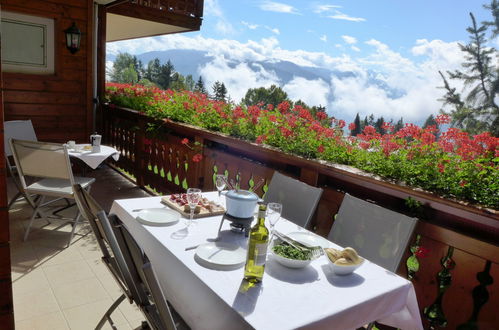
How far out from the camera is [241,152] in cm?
363

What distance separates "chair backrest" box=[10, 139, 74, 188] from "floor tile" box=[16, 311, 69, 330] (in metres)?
1.45

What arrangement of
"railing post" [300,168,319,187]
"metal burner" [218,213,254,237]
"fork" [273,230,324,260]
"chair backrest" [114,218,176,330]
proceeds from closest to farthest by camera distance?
"chair backrest" [114,218,176,330] < "fork" [273,230,324,260] < "metal burner" [218,213,254,237] < "railing post" [300,168,319,187]

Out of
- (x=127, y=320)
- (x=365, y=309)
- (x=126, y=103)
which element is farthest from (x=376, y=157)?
(x=126, y=103)

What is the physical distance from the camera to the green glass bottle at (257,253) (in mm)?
1479

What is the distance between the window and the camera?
5250 millimetres

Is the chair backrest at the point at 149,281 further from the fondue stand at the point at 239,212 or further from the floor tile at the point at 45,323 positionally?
the floor tile at the point at 45,323

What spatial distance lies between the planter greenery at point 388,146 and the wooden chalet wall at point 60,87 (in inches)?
112

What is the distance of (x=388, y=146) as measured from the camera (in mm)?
2479

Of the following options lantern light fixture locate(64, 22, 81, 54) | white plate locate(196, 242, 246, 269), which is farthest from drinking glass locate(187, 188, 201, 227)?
lantern light fixture locate(64, 22, 81, 54)

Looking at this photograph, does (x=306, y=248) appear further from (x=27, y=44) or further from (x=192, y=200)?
(x=27, y=44)

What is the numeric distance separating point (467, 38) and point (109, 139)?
15.9 meters

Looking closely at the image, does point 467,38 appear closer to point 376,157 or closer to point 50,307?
point 376,157

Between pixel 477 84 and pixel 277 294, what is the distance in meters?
18.6

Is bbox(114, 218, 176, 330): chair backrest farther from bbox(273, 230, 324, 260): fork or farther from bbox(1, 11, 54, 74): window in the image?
bbox(1, 11, 54, 74): window
